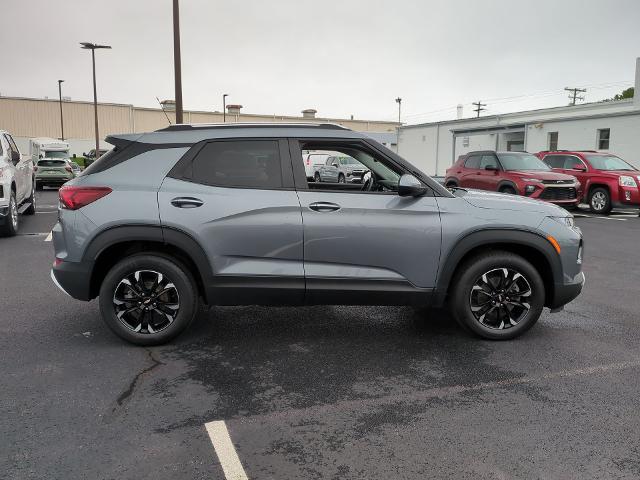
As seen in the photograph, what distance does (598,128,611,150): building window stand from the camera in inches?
1030

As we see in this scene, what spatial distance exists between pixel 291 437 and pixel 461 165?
15.1m

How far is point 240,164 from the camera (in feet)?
15.2

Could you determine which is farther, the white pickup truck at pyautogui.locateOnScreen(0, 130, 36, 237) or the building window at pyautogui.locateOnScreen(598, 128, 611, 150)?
the building window at pyautogui.locateOnScreen(598, 128, 611, 150)

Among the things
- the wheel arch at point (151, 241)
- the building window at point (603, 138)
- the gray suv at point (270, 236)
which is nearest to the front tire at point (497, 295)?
the gray suv at point (270, 236)

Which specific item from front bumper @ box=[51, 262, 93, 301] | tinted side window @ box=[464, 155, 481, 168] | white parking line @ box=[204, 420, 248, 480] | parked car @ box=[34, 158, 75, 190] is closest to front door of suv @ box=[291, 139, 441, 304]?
white parking line @ box=[204, 420, 248, 480]

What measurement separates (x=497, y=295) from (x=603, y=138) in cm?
2514

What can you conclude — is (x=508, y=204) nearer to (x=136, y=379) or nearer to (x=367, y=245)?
(x=367, y=245)

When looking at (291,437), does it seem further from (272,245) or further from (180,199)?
(180,199)

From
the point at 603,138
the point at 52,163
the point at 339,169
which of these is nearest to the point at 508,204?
the point at 52,163

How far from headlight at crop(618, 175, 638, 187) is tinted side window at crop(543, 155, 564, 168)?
203 centimetres

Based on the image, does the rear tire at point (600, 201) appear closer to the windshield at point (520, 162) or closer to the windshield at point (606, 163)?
the windshield at point (606, 163)

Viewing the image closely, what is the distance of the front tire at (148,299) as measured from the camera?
179 inches

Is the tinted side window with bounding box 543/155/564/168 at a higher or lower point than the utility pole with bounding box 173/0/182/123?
lower

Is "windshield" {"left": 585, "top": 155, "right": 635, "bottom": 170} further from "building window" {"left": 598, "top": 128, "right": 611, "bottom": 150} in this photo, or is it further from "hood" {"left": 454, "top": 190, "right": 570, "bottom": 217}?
"hood" {"left": 454, "top": 190, "right": 570, "bottom": 217}
